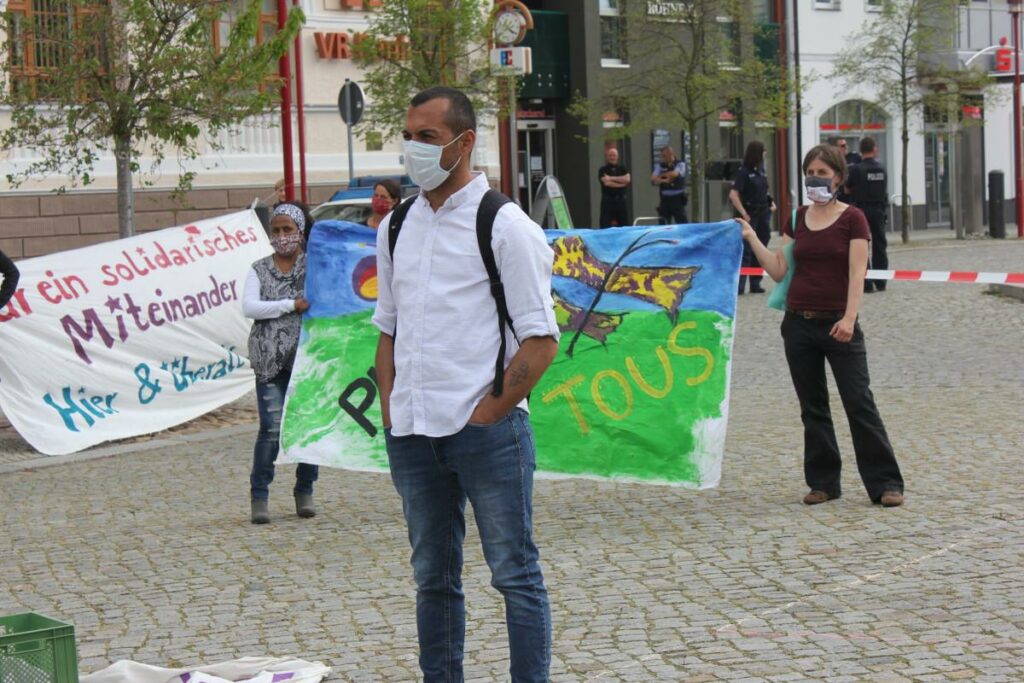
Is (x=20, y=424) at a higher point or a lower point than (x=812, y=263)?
lower

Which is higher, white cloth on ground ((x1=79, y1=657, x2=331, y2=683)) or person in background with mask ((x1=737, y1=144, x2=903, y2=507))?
person in background with mask ((x1=737, y1=144, x2=903, y2=507))

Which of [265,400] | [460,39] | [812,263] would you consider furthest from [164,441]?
[460,39]

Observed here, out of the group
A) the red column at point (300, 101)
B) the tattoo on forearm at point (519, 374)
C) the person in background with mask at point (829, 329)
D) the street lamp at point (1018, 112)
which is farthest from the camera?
the street lamp at point (1018, 112)

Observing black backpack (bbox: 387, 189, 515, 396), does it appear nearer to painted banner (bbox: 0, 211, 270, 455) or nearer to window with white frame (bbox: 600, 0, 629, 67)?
painted banner (bbox: 0, 211, 270, 455)

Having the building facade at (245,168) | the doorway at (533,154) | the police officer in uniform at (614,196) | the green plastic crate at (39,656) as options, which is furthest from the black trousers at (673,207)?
the green plastic crate at (39,656)

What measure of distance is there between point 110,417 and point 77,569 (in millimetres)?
4692

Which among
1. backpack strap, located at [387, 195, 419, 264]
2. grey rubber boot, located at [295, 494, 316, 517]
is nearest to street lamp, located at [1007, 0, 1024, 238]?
grey rubber boot, located at [295, 494, 316, 517]

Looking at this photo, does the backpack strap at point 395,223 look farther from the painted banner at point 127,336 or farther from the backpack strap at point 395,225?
the painted banner at point 127,336

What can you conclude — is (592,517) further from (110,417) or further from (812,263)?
(110,417)

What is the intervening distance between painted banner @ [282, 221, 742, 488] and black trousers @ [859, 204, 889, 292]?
11.6m

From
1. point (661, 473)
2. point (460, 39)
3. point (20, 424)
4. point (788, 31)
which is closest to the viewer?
point (661, 473)

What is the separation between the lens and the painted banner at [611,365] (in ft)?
28.6

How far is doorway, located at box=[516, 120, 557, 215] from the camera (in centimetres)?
3775

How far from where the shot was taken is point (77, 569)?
26.2ft
